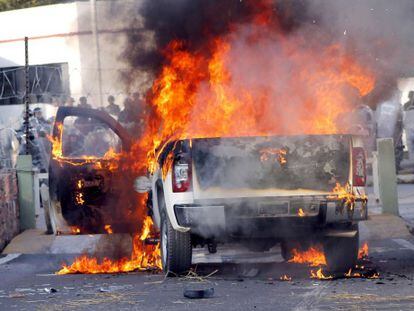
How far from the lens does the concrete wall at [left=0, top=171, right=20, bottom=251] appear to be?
14.6m

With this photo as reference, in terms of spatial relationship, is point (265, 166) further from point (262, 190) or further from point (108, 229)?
point (108, 229)

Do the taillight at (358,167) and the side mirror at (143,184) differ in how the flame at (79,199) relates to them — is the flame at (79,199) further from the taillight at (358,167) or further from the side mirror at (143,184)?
the taillight at (358,167)

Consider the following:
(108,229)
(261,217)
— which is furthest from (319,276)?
(108,229)

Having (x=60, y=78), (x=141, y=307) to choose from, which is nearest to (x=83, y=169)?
(x=141, y=307)

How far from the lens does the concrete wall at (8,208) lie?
14.6 metres

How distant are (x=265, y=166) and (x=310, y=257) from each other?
218 cm

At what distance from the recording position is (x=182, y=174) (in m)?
10.3

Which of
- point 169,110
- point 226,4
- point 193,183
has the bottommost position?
point 193,183

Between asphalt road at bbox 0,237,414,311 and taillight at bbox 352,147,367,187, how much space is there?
3.14 ft

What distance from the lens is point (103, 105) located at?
2375 cm

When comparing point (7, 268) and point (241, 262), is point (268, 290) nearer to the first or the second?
point (241, 262)

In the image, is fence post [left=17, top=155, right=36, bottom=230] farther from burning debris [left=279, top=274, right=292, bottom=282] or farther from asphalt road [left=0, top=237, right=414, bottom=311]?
burning debris [left=279, top=274, right=292, bottom=282]

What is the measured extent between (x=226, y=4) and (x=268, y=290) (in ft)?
18.2

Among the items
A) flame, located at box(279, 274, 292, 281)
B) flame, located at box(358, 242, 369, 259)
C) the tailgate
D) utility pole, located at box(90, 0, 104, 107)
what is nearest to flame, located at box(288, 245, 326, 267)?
flame, located at box(358, 242, 369, 259)
